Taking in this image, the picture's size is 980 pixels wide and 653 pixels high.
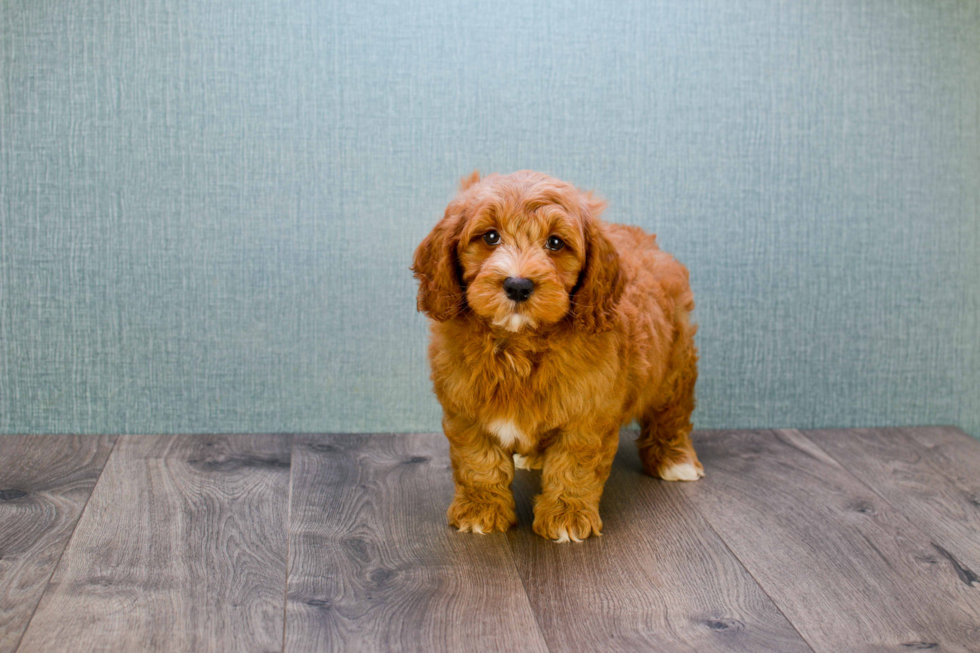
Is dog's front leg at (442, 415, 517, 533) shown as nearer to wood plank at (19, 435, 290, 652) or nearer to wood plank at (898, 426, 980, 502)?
wood plank at (19, 435, 290, 652)

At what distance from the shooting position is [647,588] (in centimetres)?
218

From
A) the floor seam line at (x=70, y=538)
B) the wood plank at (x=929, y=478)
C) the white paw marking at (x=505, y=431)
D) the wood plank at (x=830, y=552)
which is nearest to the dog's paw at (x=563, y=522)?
the white paw marking at (x=505, y=431)

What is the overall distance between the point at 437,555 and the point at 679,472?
0.94 metres

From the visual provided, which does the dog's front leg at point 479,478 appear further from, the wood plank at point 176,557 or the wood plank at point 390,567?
the wood plank at point 176,557

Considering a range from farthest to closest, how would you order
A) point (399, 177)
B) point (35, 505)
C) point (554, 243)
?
point (399, 177), point (35, 505), point (554, 243)

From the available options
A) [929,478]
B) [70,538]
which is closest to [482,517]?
[70,538]

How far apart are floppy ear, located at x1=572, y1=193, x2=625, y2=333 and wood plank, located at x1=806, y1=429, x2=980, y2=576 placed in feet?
3.62

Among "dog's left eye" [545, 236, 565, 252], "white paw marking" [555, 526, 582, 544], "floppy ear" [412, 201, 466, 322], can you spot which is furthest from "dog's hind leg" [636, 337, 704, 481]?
"floppy ear" [412, 201, 466, 322]

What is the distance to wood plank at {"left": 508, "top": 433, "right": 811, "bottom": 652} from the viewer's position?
1952mm

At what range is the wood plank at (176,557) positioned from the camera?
1908mm

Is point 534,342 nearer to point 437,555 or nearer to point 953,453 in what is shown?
point 437,555

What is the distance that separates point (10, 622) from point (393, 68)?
2.01m

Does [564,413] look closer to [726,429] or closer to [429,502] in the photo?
[429,502]

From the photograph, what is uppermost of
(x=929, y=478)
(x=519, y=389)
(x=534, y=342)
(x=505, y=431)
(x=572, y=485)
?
(x=534, y=342)
